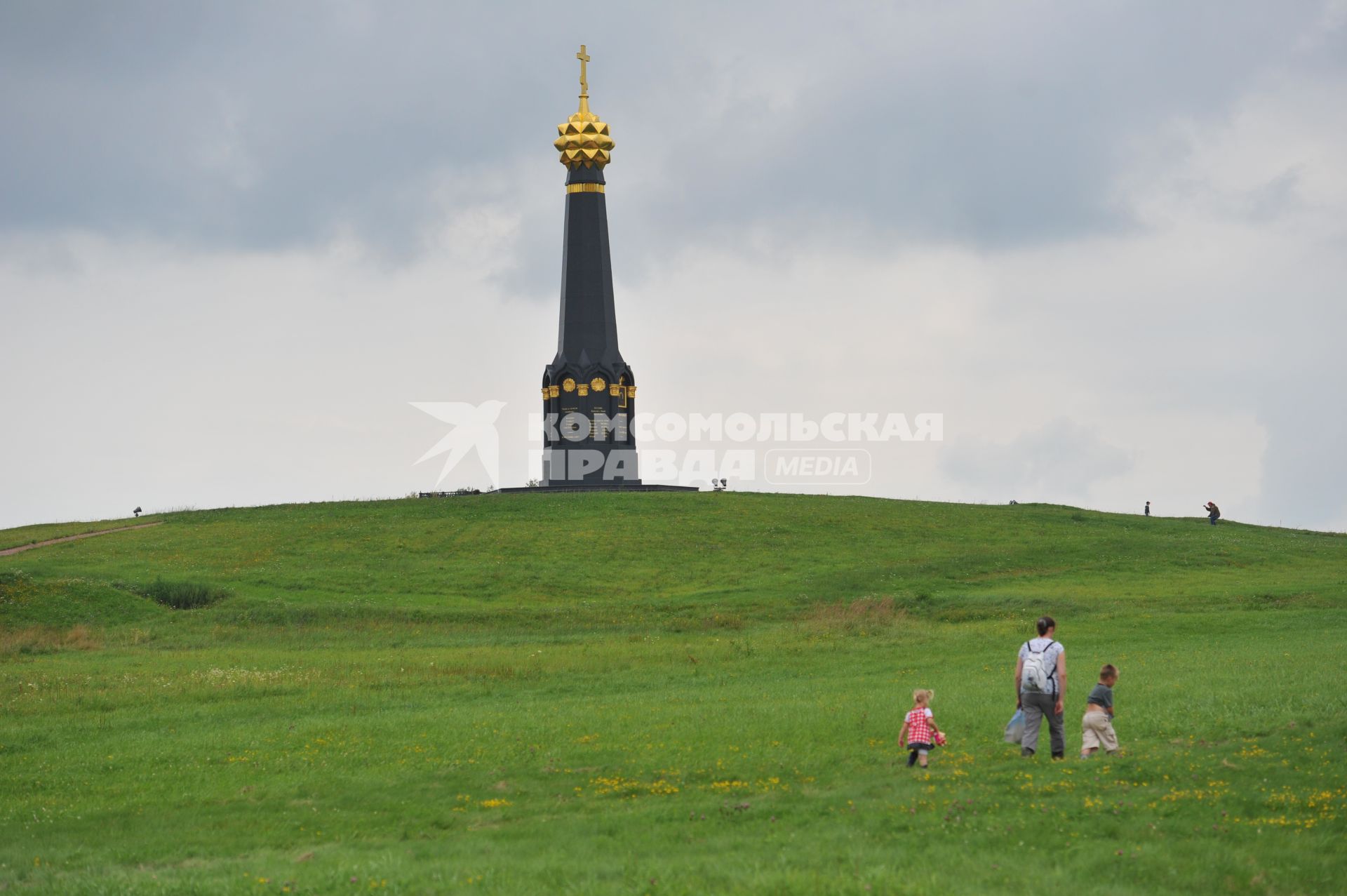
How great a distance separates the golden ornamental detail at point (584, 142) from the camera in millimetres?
77688

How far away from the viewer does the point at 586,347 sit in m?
77.5

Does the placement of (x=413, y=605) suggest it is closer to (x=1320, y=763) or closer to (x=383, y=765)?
(x=383, y=765)

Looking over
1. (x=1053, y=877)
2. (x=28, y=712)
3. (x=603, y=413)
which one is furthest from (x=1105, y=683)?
(x=603, y=413)

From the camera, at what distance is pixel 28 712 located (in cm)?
2881

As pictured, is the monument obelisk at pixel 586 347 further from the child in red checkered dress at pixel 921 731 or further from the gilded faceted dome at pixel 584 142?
the child in red checkered dress at pixel 921 731

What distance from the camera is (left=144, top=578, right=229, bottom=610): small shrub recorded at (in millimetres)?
49438

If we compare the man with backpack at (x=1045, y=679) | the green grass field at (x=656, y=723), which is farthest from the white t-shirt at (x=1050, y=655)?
the green grass field at (x=656, y=723)

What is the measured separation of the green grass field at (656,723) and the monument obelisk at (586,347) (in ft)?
58.6

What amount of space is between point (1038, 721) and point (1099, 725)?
0.89 meters

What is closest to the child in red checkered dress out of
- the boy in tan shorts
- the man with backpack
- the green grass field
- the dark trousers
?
the green grass field

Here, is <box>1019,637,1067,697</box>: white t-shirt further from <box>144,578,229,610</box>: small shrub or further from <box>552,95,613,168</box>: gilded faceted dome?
<box>552,95,613,168</box>: gilded faceted dome

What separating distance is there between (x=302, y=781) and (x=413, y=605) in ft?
90.0

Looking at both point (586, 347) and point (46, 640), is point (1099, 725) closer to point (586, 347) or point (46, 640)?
point (46, 640)

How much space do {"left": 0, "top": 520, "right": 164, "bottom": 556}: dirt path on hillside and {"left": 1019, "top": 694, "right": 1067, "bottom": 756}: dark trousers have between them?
5659 centimetres
